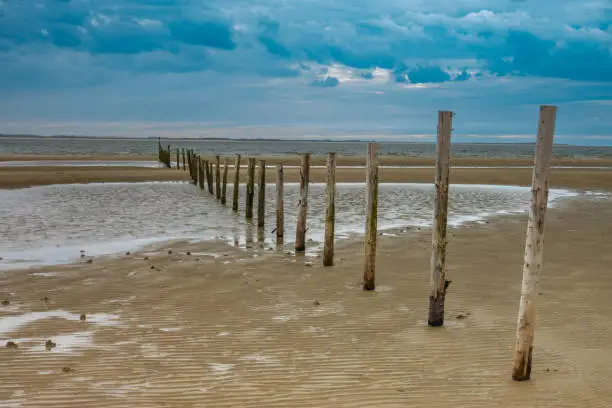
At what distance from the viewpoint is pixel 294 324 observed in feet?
26.3

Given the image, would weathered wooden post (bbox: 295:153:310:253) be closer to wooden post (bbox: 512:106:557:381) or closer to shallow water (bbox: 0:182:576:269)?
shallow water (bbox: 0:182:576:269)

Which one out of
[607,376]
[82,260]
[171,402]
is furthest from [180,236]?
[607,376]

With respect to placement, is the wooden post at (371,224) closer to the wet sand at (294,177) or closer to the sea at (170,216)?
the sea at (170,216)

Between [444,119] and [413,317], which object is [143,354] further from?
[444,119]

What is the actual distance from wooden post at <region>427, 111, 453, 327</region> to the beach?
310 millimetres

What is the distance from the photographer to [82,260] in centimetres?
1241

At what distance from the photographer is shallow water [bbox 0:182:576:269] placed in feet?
47.8

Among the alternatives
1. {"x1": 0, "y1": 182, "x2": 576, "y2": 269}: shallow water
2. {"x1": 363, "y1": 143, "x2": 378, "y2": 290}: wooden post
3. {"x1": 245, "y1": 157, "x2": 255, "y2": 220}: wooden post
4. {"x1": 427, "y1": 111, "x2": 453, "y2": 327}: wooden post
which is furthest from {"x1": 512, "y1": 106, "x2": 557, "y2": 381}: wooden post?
{"x1": 245, "y1": 157, "x2": 255, "y2": 220}: wooden post

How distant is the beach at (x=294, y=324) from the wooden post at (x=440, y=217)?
1.02 ft

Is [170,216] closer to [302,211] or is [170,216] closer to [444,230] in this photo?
[302,211]

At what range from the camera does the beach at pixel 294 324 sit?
19.2 ft

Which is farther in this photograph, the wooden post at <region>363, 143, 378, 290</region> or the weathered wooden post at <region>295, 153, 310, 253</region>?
the weathered wooden post at <region>295, 153, 310, 253</region>

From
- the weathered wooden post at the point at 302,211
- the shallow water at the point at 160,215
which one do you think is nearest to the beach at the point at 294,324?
the shallow water at the point at 160,215

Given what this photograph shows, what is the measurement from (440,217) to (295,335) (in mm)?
2495
